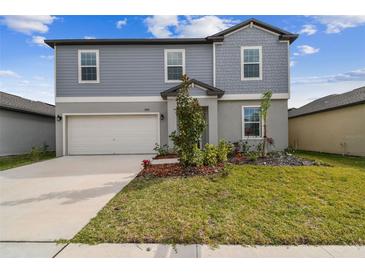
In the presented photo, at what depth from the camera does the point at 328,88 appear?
20.1 metres

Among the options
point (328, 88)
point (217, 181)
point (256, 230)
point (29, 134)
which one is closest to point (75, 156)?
point (29, 134)

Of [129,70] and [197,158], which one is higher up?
[129,70]

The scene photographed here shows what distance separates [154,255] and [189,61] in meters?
10.8

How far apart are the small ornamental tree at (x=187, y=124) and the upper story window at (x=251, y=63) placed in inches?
248

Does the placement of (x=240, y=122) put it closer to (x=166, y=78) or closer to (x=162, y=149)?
(x=162, y=149)

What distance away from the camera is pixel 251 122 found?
11883 millimetres

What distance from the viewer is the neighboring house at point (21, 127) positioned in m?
12.5

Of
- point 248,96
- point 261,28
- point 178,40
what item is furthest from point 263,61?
point 178,40

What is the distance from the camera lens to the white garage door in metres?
12.2

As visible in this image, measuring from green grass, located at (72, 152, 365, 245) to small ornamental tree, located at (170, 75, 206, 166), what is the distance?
1051mm

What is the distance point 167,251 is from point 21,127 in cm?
1473

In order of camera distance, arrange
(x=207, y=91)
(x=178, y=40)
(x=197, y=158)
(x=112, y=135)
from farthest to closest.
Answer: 1. (x=112, y=135)
2. (x=178, y=40)
3. (x=207, y=91)
4. (x=197, y=158)

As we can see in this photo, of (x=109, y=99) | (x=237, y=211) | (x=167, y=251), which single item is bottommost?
(x=167, y=251)

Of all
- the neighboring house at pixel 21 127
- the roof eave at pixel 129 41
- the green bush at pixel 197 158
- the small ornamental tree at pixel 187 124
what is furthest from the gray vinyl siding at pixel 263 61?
the neighboring house at pixel 21 127
